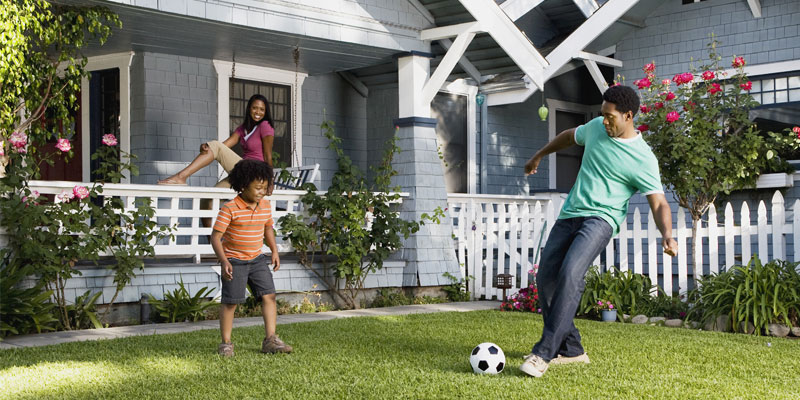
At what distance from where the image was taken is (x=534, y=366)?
4.98 meters

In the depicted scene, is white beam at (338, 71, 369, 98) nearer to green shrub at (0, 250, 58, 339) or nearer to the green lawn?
the green lawn

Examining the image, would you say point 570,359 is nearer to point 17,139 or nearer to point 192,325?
point 192,325

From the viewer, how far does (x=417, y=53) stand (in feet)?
32.6

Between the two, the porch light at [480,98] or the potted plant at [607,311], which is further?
the porch light at [480,98]

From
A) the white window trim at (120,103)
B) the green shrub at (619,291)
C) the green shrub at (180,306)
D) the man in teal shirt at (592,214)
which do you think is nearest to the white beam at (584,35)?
the green shrub at (619,291)

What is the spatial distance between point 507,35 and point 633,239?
8.81 feet

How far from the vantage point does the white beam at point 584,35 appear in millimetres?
11969

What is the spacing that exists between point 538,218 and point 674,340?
12.7 feet

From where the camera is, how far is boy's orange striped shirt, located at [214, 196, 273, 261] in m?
5.77

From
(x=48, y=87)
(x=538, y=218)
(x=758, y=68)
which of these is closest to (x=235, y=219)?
(x=48, y=87)

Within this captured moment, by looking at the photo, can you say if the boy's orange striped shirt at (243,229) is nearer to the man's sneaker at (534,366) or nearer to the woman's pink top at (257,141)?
the man's sneaker at (534,366)

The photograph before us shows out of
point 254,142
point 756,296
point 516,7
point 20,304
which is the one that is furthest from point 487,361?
point 516,7

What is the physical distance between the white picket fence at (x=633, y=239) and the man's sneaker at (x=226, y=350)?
3.69 meters

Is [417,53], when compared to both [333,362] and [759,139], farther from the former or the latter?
[333,362]
